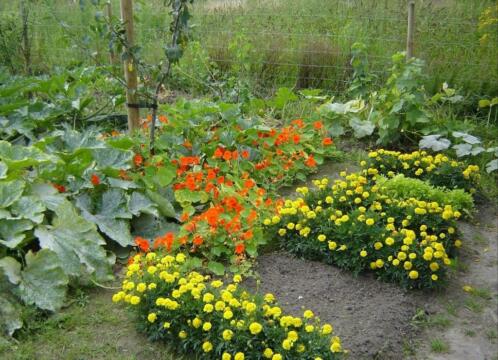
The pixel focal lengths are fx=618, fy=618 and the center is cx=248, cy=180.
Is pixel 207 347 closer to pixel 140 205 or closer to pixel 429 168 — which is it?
pixel 140 205

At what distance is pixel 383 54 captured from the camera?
687 centimetres

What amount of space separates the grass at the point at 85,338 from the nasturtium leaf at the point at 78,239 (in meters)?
0.23

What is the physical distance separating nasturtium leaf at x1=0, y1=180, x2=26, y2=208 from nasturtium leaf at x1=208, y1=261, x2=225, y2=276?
1.16 meters

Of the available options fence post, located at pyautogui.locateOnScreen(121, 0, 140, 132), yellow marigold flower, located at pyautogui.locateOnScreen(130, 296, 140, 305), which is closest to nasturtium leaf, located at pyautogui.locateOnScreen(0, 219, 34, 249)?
yellow marigold flower, located at pyautogui.locateOnScreen(130, 296, 140, 305)

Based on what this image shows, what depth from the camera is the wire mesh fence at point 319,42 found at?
644 cm

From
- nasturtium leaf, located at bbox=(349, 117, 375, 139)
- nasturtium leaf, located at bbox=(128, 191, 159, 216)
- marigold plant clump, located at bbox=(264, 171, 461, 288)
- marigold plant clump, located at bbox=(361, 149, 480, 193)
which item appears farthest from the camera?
nasturtium leaf, located at bbox=(349, 117, 375, 139)

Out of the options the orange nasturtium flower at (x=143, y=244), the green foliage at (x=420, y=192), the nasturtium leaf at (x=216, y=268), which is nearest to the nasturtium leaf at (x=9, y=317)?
the orange nasturtium flower at (x=143, y=244)

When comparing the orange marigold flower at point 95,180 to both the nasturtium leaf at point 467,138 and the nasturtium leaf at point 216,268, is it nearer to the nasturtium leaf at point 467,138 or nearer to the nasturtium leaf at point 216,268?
the nasturtium leaf at point 216,268

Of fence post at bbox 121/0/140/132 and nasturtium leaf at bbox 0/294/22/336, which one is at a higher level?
fence post at bbox 121/0/140/132

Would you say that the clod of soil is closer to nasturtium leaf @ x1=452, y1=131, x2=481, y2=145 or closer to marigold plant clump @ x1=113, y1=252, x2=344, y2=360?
marigold plant clump @ x1=113, y1=252, x2=344, y2=360

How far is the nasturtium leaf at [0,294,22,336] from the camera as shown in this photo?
10.2 ft

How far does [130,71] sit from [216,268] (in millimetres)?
1861

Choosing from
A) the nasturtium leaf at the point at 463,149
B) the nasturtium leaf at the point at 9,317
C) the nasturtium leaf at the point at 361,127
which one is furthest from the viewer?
the nasturtium leaf at the point at 361,127

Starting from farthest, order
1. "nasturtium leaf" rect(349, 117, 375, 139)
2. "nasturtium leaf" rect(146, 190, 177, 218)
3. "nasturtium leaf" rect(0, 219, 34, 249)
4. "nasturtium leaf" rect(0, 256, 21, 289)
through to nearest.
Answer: "nasturtium leaf" rect(349, 117, 375, 139) → "nasturtium leaf" rect(146, 190, 177, 218) → "nasturtium leaf" rect(0, 219, 34, 249) → "nasturtium leaf" rect(0, 256, 21, 289)
